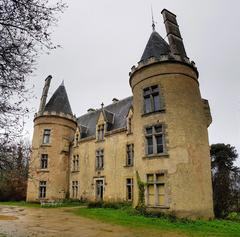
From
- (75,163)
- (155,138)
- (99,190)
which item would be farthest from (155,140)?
(75,163)

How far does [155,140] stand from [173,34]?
7984mm

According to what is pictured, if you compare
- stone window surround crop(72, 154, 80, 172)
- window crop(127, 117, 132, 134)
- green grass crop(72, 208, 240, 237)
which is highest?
window crop(127, 117, 132, 134)

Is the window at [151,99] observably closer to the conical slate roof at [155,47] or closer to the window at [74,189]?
the conical slate roof at [155,47]

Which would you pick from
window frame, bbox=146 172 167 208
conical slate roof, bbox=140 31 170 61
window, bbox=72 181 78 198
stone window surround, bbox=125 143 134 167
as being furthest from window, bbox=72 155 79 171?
conical slate roof, bbox=140 31 170 61

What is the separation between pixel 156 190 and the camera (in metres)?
15.3

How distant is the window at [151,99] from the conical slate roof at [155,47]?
2266 millimetres

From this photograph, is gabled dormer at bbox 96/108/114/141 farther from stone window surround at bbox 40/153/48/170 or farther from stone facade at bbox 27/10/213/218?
stone window surround at bbox 40/153/48/170

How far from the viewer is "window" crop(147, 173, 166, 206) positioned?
49.6 ft

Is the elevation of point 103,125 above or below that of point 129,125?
above

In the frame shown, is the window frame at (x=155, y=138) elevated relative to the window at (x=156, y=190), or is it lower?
elevated

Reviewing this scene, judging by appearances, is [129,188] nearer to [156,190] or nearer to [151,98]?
[156,190]

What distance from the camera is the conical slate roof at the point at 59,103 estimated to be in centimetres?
3007

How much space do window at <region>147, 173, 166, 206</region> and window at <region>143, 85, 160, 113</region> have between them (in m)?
4.29

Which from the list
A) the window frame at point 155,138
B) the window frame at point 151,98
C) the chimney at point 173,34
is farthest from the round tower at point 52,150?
the chimney at point 173,34
